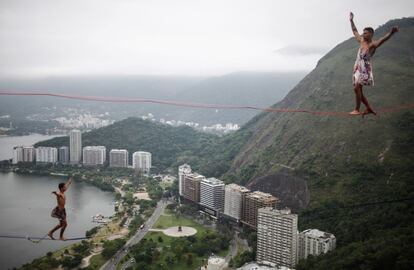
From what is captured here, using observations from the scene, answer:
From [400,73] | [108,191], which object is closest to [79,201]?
[108,191]

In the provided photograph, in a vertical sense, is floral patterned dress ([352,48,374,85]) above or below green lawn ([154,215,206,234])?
above

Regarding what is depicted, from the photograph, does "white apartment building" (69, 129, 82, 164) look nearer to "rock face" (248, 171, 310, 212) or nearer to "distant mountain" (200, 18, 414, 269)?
"distant mountain" (200, 18, 414, 269)

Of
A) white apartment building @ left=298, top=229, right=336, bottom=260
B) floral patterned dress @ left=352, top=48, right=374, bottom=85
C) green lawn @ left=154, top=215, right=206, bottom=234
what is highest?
floral patterned dress @ left=352, top=48, right=374, bottom=85

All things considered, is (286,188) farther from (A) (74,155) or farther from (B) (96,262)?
(A) (74,155)

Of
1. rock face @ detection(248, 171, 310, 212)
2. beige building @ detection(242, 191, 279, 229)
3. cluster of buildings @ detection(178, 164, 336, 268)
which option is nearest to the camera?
cluster of buildings @ detection(178, 164, 336, 268)

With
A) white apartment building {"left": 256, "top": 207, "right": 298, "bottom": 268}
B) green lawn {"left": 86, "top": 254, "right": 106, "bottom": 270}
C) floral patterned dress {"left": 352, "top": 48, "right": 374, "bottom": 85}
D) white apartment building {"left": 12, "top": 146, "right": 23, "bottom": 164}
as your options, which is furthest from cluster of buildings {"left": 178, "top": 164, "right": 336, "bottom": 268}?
white apartment building {"left": 12, "top": 146, "right": 23, "bottom": 164}

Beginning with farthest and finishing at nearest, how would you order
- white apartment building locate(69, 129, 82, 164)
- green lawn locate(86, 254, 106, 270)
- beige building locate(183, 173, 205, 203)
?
white apartment building locate(69, 129, 82, 164) < beige building locate(183, 173, 205, 203) < green lawn locate(86, 254, 106, 270)

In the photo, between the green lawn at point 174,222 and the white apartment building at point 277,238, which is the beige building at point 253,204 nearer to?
the green lawn at point 174,222
